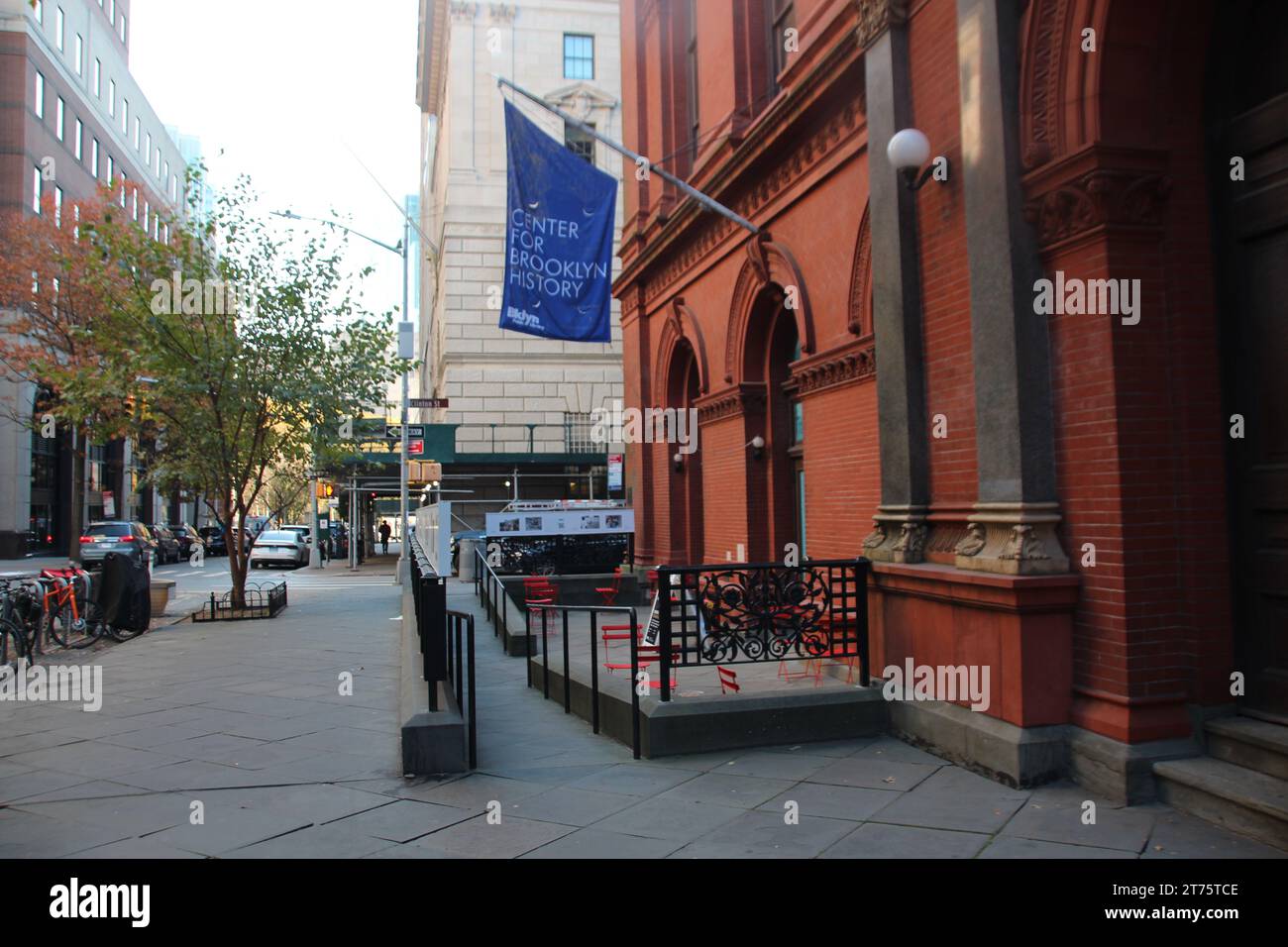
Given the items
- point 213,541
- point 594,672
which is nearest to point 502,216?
point 213,541

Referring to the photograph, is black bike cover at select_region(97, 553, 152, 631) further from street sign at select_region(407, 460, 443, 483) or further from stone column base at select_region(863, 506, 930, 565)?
street sign at select_region(407, 460, 443, 483)

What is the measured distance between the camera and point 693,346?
14.6 m

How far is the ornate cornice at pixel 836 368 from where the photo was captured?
8.87m

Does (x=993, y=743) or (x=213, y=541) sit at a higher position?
(x=213, y=541)

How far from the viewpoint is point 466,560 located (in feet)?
88.3

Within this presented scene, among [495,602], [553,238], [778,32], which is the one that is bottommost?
[495,602]

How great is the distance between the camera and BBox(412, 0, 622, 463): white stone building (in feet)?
123

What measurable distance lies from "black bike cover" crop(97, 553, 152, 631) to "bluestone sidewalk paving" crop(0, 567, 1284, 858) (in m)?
5.52

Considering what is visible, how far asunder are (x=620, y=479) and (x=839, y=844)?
18.6m

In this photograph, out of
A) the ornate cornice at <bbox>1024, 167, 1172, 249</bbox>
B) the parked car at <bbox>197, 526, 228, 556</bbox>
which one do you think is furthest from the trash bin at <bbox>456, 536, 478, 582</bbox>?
the parked car at <bbox>197, 526, 228, 556</bbox>

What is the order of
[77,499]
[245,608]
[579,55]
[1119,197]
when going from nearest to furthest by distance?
[1119,197], [245,608], [77,499], [579,55]

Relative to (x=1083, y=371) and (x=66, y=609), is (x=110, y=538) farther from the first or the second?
(x=1083, y=371)

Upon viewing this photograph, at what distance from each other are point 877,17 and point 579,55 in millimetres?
33900
